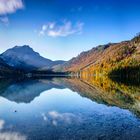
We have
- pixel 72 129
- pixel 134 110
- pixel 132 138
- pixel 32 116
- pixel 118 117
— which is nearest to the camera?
pixel 132 138

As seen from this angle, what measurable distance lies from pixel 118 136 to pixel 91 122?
998cm

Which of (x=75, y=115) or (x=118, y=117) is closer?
(x=118, y=117)

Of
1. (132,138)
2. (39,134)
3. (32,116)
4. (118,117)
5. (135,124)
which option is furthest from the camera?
(32,116)

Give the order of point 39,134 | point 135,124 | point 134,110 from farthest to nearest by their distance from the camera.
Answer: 1. point 134,110
2. point 135,124
3. point 39,134

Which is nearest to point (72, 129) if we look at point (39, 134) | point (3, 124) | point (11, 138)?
point (39, 134)

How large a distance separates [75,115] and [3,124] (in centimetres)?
1464

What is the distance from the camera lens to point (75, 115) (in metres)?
53.5

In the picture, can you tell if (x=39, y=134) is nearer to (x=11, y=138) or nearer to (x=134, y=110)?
(x=11, y=138)

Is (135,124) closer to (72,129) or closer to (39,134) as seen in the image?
(72,129)

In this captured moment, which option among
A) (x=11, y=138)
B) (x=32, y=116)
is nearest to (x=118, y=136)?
(x=11, y=138)

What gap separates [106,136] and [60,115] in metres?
19.6

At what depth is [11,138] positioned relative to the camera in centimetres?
3528

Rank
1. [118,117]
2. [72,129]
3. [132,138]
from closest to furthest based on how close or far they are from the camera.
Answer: [132,138]
[72,129]
[118,117]

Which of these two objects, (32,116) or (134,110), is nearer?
(32,116)
